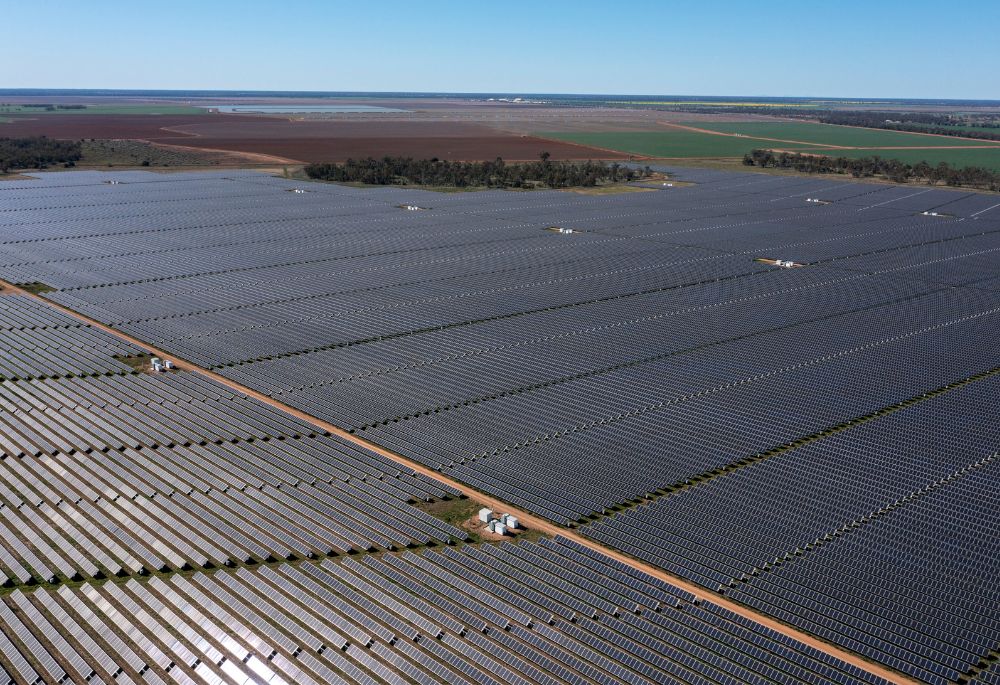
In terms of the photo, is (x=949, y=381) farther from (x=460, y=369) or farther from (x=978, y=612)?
(x=460, y=369)

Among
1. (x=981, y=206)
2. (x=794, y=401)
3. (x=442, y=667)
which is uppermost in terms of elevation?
(x=981, y=206)

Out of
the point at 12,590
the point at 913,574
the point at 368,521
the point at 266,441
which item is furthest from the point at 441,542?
the point at 913,574

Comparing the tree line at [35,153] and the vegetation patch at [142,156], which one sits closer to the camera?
the tree line at [35,153]

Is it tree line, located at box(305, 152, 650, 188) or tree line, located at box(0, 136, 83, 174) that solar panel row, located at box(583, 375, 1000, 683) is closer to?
tree line, located at box(305, 152, 650, 188)

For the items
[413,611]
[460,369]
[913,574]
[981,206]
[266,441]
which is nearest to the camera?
[413,611]

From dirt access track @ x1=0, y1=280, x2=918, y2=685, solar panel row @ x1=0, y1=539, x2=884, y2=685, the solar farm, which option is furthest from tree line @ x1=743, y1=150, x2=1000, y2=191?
solar panel row @ x1=0, y1=539, x2=884, y2=685

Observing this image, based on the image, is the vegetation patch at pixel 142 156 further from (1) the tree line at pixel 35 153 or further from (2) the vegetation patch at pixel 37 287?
(2) the vegetation patch at pixel 37 287

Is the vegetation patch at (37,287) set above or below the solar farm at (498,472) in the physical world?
above

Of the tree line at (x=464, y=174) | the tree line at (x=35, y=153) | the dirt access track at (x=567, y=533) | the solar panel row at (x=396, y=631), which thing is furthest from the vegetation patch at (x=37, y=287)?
the tree line at (x=35, y=153)
